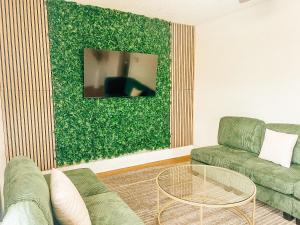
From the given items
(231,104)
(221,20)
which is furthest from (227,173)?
(221,20)

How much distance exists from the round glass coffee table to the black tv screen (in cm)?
171

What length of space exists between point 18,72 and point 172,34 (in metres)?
2.76

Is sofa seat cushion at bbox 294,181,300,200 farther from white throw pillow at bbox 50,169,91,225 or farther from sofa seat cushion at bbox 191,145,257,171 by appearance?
Result: white throw pillow at bbox 50,169,91,225

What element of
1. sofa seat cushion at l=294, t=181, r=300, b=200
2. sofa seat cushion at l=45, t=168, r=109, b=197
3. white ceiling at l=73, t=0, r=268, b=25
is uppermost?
white ceiling at l=73, t=0, r=268, b=25

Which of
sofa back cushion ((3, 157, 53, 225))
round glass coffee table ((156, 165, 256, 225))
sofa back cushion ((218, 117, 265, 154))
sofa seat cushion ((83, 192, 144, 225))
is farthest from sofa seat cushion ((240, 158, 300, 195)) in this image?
sofa back cushion ((3, 157, 53, 225))

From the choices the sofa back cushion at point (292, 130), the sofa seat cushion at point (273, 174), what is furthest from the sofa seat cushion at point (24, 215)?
the sofa back cushion at point (292, 130)

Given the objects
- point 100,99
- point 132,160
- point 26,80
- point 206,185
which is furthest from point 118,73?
point 206,185

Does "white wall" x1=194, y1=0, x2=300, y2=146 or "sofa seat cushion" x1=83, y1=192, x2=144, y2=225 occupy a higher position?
"white wall" x1=194, y1=0, x2=300, y2=146

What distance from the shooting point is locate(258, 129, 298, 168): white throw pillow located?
9.61 ft

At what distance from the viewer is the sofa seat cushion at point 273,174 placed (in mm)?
2557

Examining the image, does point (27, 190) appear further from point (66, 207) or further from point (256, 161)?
point (256, 161)

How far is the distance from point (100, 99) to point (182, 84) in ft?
5.79

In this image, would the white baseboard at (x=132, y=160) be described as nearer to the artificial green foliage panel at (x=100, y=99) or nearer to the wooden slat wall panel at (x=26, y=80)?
the artificial green foliage panel at (x=100, y=99)

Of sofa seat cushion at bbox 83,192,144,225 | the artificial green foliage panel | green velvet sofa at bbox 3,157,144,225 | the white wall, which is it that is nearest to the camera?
green velvet sofa at bbox 3,157,144,225
